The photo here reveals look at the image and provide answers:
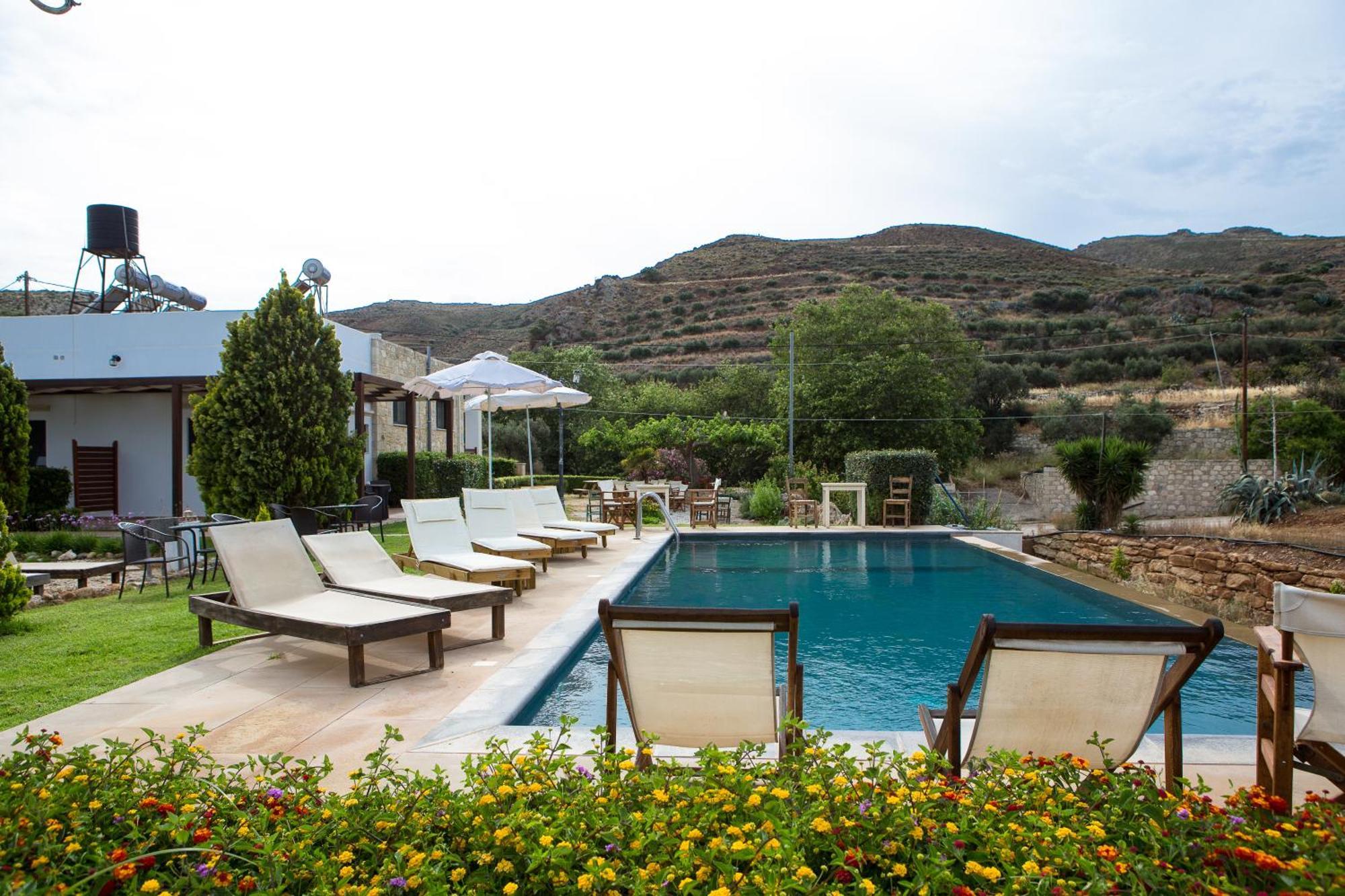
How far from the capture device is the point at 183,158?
10828 millimetres

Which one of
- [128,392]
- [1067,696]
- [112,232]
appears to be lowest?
[1067,696]

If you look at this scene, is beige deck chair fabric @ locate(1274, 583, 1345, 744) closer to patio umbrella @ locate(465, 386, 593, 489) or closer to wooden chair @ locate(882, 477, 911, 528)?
patio umbrella @ locate(465, 386, 593, 489)

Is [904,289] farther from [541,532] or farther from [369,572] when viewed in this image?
[369,572]

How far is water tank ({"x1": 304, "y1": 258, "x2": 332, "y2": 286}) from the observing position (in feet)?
53.8

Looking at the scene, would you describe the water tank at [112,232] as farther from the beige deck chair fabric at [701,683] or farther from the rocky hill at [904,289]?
the rocky hill at [904,289]

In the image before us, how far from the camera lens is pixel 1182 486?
813 inches

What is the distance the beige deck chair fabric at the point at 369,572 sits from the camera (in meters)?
5.06

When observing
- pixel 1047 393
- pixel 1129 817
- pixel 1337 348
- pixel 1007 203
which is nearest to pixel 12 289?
pixel 1007 203

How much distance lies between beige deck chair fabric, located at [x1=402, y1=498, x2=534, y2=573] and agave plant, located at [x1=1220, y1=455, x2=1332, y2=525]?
12.1m

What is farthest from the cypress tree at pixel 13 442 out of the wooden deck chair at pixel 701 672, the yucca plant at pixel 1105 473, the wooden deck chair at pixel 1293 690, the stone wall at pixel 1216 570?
the yucca plant at pixel 1105 473

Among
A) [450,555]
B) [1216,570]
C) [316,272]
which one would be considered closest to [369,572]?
[450,555]

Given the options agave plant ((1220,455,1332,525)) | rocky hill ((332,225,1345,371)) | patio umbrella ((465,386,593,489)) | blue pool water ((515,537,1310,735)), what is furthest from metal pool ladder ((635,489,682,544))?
rocky hill ((332,225,1345,371))

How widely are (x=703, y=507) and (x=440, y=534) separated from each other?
734cm

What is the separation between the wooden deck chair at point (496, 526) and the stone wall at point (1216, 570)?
20.2 ft
